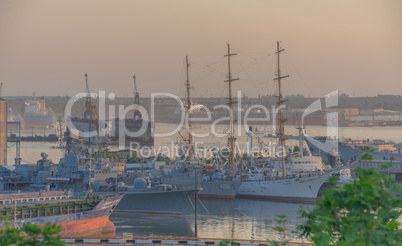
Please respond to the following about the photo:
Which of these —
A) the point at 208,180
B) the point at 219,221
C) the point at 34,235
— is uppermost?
the point at 34,235

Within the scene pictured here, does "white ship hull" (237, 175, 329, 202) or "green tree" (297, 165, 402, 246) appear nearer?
"green tree" (297, 165, 402, 246)

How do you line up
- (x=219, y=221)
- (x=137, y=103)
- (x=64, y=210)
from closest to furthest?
(x=64, y=210), (x=219, y=221), (x=137, y=103)

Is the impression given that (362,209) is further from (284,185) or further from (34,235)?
(284,185)

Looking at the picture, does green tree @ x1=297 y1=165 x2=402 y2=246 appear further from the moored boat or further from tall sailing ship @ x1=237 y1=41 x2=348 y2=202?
tall sailing ship @ x1=237 y1=41 x2=348 y2=202

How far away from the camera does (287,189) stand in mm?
43000

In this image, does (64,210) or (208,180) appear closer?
(64,210)

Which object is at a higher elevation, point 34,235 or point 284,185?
point 34,235

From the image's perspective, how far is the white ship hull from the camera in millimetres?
42531

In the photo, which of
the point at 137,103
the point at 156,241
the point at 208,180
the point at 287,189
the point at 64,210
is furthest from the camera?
the point at 137,103

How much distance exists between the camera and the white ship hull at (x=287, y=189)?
42.5 metres

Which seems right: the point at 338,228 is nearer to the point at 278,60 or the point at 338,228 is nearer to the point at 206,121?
the point at 278,60

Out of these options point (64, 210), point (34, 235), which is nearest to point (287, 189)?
point (64, 210)

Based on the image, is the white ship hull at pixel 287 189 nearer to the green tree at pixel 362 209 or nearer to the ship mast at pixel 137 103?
the green tree at pixel 362 209

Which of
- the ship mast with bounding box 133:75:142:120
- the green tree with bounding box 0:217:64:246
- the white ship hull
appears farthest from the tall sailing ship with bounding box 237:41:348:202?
the ship mast with bounding box 133:75:142:120
